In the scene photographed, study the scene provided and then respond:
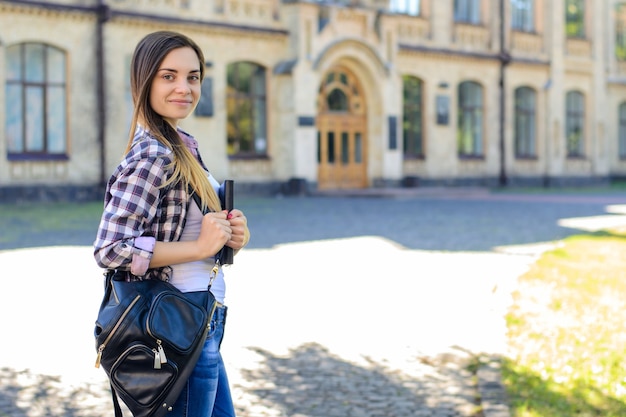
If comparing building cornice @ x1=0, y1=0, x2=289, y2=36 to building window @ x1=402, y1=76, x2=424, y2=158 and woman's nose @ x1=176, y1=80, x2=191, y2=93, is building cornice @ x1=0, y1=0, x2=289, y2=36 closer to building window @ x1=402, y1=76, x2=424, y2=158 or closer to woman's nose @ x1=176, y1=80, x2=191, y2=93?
building window @ x1=402, y1=76, x2=424, y2=158

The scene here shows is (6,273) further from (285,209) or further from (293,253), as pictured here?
(285,209)

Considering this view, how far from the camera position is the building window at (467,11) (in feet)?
109

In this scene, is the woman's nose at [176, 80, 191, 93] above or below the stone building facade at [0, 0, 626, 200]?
below

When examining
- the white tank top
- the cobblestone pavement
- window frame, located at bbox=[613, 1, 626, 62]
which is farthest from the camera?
window frame, located at bbox=[613, 1, 626, 62]

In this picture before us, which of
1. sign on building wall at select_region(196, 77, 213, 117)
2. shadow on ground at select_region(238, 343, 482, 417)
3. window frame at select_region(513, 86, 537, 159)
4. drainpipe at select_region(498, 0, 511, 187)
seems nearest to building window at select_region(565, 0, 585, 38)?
window frame at select_region(513, 86, 537, 159)

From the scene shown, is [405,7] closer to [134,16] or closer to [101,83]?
[134,16]

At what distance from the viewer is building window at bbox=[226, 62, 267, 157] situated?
26.4 m

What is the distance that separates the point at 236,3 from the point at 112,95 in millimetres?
5068

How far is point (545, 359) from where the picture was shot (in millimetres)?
5594

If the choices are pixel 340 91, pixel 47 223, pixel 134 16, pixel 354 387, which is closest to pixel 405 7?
pixel 340 91

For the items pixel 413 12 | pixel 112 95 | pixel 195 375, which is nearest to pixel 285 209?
pixel 112 95

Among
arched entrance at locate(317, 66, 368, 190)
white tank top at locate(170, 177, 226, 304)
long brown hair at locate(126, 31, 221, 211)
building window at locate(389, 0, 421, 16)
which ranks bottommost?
white tank top at locate(170, 177, 226, 304)

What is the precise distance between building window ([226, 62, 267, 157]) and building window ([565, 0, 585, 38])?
16310mm

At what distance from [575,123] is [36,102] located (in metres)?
23.1
